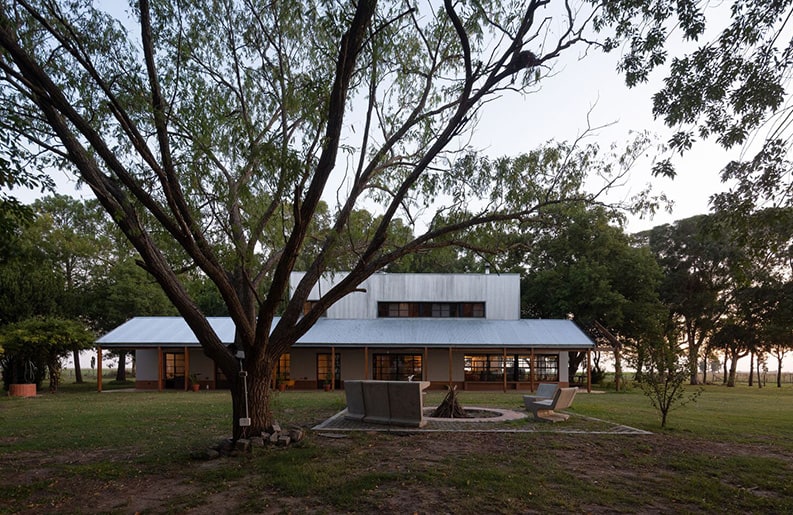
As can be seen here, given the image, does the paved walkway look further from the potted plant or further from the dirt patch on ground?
the potted plant

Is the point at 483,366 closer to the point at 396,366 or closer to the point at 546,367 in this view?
the point at 546,367

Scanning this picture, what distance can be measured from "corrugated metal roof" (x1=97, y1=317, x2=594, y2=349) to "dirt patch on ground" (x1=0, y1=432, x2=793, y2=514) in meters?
12.0

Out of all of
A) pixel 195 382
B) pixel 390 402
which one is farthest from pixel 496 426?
pixel 195 382

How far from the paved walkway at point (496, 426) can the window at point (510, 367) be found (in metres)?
11.6

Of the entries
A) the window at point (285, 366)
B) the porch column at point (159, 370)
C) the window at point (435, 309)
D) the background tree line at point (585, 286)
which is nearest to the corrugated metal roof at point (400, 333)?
the window at point (435, 309)

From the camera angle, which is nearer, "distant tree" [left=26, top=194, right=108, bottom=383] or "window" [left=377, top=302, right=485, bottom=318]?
"window" [left=377, top=302, right=485, bottom=318]

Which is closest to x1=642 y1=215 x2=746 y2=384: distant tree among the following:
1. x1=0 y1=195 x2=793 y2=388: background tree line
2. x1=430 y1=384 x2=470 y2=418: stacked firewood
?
x1=0 y1=195 x2=793 y2=388: background tree line

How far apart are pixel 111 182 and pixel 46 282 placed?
2064 centimetres

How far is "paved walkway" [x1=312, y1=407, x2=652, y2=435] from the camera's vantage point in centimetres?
962

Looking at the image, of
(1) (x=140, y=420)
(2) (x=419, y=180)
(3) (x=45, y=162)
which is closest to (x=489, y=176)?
(2) (x=419, y=180)

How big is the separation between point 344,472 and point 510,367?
57.8 ft

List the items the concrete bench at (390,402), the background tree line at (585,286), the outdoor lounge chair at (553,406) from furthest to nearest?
1. the background tree line at (585,286)
2. the outdoor lounge chair at (553,406)
3. the concrete bench at (390,402)

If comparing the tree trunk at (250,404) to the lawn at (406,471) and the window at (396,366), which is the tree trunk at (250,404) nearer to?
the lawn at (406,471)

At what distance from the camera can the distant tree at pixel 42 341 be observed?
19047 millimetres
